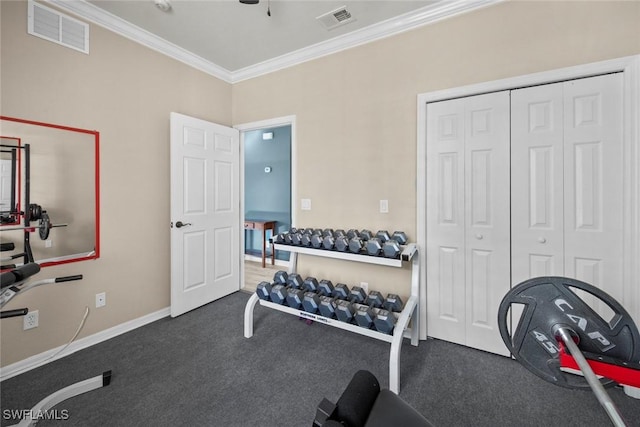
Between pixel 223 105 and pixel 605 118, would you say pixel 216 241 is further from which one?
pixel 605 118

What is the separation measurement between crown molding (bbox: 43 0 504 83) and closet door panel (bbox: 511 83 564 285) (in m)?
0.88

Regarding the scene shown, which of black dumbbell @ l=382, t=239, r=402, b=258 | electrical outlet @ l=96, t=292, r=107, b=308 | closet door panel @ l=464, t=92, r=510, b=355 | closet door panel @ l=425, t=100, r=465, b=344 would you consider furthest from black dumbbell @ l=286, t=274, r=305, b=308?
electrical outlet @ l=96, t=292, r=107, b=308

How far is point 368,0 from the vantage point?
7.36 feet

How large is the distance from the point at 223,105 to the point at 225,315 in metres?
2.56

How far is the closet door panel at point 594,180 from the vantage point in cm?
181

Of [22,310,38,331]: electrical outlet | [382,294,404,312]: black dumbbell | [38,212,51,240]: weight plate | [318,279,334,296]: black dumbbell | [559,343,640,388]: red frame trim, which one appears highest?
[38,212,51,240]: weight plate

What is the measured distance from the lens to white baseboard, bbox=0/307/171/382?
1.95m

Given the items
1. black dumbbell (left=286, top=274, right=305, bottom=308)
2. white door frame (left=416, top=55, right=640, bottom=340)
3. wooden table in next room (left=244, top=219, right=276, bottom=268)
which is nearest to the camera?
white door frame (left=416, top=55, right=640, bottom=340)

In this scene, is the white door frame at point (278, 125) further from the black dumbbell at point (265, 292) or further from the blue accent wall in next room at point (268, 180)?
the blue accent wall in next room at point (268, 180)

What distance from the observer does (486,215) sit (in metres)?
2.21

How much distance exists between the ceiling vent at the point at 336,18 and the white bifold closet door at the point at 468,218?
1106 millimetres

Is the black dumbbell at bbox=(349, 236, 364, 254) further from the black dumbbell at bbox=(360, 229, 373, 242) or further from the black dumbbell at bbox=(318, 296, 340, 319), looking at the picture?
the black dumbbell at bbox=(318, 296, 340, 319)

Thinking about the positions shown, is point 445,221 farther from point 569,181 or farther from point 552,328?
point 552,328

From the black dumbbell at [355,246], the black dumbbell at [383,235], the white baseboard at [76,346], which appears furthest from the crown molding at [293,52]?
the white baseboard at [76,346]
